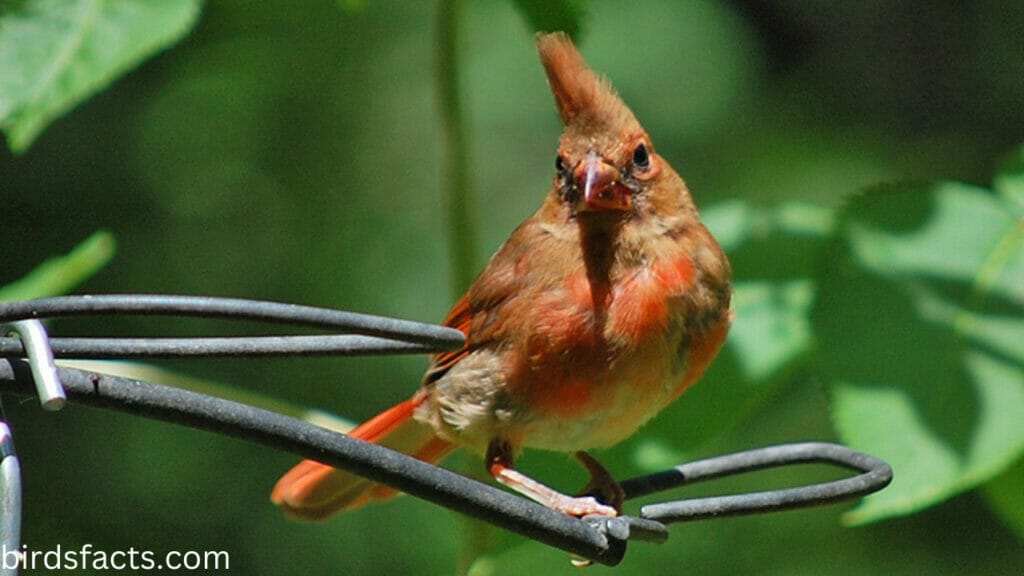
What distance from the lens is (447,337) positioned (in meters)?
1.60

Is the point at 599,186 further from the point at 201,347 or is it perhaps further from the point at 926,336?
the point at 201,347

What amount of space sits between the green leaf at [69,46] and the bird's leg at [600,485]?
3.36 ft

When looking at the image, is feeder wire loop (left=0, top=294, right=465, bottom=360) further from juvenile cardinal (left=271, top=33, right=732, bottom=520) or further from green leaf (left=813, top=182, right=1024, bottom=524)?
green leaf (left=813, top=182, right=1024, bottom=524)

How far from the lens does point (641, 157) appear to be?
2.64 m

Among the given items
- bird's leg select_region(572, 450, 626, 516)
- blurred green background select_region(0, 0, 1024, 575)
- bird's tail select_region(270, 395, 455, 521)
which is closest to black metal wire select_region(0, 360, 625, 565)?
bird's leg select_region(572, 450, 626, 516)

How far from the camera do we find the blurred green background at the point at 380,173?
4.58 meters

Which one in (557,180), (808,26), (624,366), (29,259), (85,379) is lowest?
(85,379)

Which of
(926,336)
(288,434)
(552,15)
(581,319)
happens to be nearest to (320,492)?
(581,319)

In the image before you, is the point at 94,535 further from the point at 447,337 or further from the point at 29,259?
the point at 447,337

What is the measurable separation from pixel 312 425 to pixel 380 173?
4.05 meters

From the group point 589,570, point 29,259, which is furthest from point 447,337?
point 29,259

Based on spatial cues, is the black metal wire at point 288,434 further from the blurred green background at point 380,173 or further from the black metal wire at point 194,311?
the blurred green background at point 380,173

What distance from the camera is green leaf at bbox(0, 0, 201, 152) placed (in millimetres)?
2260

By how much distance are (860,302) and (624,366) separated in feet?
1.41
